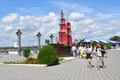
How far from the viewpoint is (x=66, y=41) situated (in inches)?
1624

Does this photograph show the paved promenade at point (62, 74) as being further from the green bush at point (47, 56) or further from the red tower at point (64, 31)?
the red tower at point (64, 31)

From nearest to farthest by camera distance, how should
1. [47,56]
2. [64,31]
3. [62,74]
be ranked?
1. [62,74]
2. [47,56]
3. [64,31]

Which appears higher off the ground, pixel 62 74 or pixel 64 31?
pixel 64 31

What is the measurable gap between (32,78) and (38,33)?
43366mm

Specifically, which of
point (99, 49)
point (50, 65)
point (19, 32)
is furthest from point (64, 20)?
point (99, 49)

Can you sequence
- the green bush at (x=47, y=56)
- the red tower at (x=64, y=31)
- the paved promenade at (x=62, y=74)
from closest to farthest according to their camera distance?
the paved promenade at (x=62, y=74), the green bush at (x=47, y=56), the red tower at (x=64, y=31)

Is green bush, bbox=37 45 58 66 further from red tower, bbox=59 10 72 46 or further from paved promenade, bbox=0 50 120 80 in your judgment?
red tower, bbox=59 10 72 46

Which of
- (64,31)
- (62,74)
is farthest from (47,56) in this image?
(64,31)

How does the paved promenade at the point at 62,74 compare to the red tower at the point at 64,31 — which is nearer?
the paved promenade at the point at 62,74

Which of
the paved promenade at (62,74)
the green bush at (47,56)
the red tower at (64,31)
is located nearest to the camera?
the paved promenade at (62,74)

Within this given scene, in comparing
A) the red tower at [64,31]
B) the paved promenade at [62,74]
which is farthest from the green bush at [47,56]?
the red tower at [64,31]

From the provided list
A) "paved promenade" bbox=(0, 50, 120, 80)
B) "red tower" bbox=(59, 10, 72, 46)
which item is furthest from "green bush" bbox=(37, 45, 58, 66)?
"red tower" bbox=(59, 10, 72, 46)

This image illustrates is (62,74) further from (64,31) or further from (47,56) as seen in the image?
(64,31)

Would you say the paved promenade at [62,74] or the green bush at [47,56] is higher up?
the green bush at [47,56]
